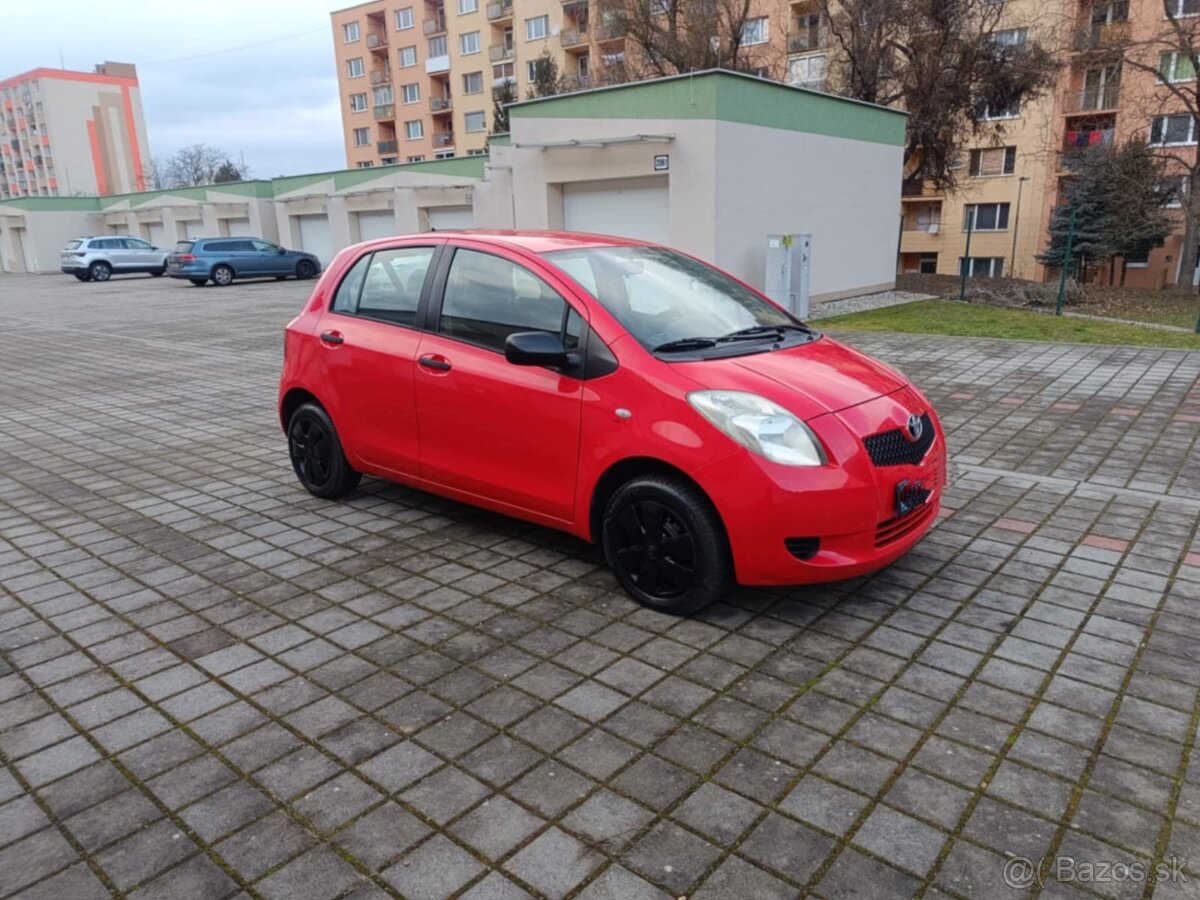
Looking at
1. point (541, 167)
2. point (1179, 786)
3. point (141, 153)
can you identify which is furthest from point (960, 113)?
point (141, 153)

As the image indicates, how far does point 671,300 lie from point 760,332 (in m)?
0.49

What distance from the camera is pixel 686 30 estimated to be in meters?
26.1

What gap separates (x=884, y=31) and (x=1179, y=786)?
2442 centimetres

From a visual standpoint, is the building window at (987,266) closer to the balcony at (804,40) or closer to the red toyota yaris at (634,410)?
the balcony at (804,40)

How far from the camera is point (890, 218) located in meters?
19.5

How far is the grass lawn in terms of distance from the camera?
1169 cm

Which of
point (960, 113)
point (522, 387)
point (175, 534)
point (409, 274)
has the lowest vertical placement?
point (175, 534)

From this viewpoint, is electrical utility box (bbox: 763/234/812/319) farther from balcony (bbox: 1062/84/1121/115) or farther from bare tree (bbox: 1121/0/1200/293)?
balcony (bbox: 1062/84/1121/115)

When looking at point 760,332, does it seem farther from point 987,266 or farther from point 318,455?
point 987,266

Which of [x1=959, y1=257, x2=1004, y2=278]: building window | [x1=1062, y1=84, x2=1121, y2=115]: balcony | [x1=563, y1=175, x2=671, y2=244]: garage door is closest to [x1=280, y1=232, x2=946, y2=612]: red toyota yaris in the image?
[x1=563, y1=175, x2=671, y2=244]: garage door

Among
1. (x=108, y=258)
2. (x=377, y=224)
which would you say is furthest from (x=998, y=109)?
(x=108, y=258)

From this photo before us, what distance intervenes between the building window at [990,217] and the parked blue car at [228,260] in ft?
104

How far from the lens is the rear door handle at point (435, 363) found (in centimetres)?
446

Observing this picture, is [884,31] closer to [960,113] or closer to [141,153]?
[960,113]
